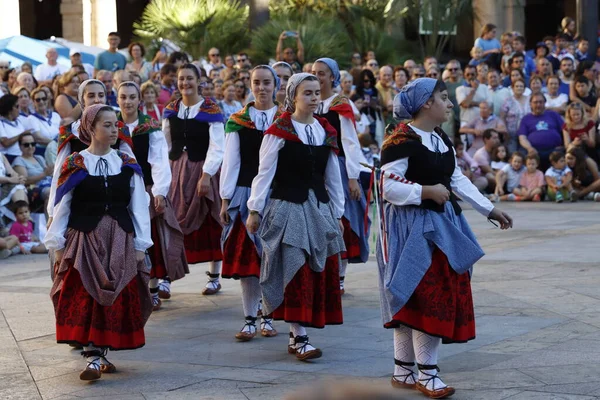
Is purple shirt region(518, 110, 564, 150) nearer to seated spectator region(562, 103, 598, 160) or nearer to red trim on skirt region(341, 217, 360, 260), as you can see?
seated spectator region(562, 103, 598, 160)

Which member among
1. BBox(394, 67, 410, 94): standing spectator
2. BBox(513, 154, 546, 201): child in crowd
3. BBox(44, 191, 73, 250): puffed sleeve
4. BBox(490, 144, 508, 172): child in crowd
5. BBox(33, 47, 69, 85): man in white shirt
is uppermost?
BBox(33, 47, 69, 85): man in white shirt

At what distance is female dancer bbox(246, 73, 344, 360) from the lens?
23.3 ft

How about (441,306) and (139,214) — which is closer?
(441,306)

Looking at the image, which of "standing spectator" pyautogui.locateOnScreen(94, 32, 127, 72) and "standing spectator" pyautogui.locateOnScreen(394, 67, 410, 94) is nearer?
"standing spectator" pyautogui.locateOnScreen(394, 67, 410, 94)

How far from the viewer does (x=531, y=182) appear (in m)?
16.6

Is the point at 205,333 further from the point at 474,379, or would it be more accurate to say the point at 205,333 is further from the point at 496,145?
the point at 496,145

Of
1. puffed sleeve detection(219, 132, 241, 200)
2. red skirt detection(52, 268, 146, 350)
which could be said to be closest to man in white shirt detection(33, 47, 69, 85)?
puffed sleeve detection(219, 132, 241, 200)

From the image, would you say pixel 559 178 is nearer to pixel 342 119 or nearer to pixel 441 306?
pixel 342 119

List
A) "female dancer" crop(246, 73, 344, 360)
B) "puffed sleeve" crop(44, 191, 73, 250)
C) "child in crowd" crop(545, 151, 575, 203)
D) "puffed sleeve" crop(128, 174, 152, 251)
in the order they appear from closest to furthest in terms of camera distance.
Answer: "puffed sleeve" crop(44, 191, 73, 250), "puffed sleeve" crop(128, 174, 152, 251), "female dancer" crop(246, 73, 344, 360), "child in crowd" crop(545, 151, 575, 203)

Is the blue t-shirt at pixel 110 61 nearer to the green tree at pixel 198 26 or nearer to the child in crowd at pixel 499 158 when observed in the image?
the green tree at pixel 198 26

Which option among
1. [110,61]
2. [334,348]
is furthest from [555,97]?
[334,348]

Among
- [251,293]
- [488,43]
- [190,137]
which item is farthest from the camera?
[488,43]

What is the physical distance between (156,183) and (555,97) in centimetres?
1050

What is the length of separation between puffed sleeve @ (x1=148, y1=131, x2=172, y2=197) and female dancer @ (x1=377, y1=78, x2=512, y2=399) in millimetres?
2579
